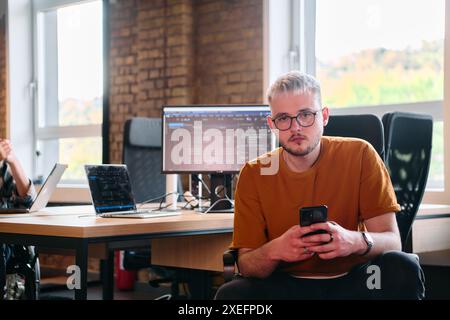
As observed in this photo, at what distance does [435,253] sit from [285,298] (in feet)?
6.10

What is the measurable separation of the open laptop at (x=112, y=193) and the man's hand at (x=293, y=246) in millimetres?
784

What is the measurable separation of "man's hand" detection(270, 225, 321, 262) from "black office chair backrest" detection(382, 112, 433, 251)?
3.71 ft

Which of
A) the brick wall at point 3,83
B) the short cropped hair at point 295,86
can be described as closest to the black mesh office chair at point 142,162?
the short cropped hair at point 295,86

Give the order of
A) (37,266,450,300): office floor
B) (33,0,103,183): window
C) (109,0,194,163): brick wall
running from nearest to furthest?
(37,266,450,300): office floor < (109,0,194,163): brick wall < (33,0,103,183): window

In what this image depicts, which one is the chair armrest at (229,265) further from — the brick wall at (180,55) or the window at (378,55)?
the brick wall at (180,55)

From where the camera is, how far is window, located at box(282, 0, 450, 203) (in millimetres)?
4465

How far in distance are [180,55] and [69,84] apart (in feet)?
5.76

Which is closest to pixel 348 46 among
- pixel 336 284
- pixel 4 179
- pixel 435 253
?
pixel 435 253

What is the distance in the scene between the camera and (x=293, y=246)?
86.1 inches

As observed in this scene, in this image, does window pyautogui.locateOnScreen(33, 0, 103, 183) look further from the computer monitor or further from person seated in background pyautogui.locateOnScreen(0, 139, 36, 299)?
the computer monitor

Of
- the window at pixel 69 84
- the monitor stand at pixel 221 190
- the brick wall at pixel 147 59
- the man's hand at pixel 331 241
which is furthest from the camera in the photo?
the window at pixel 69 84

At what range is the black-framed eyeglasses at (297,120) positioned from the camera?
7.66 ft

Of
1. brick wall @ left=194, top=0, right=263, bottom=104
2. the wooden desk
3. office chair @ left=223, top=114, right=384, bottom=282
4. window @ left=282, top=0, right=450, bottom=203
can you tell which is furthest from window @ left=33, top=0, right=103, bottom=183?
office chair @ left=223, top=114, right=384, bottom=282

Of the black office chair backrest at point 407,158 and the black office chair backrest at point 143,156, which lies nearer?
the black office chair backrest at point 407,158
